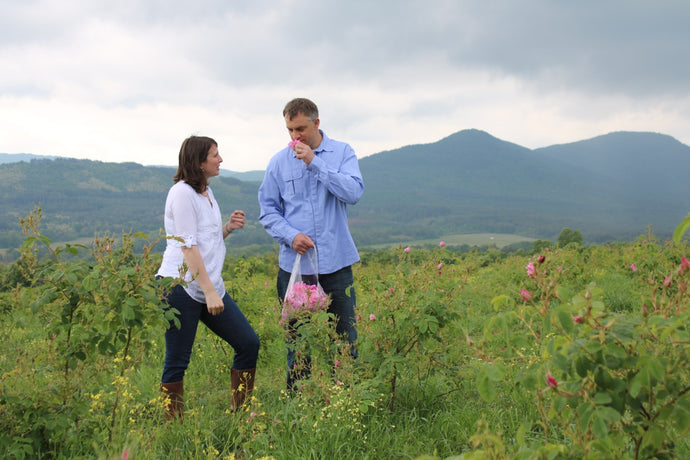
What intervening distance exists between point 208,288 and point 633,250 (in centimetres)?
795

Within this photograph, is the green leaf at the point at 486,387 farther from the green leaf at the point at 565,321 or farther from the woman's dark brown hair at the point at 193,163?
the woman's dark brown hair at the point at 193,163

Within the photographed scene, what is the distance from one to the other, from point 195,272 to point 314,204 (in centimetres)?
103

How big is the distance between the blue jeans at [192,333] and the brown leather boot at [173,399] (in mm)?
35

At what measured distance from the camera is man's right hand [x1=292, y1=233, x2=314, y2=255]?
3184 millimetres

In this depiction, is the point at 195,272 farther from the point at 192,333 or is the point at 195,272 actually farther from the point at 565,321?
the point at 565,321

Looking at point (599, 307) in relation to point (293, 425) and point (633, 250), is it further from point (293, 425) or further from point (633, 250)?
point (633, 250)

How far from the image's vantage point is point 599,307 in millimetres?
1293

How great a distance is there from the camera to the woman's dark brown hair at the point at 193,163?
2.85 metres

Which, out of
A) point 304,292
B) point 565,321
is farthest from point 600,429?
point 304,292

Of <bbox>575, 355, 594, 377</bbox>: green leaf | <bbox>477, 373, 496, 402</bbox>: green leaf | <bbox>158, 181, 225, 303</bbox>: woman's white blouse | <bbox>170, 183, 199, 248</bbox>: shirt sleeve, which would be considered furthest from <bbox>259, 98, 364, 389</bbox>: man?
<bbox>575, 355, 594, 377</bbox>: green leaf

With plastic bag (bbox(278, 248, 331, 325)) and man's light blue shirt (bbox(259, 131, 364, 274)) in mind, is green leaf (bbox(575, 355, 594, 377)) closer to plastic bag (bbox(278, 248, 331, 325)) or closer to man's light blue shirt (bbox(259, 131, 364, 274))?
plastic bag (bbox(278, 248, 331, 325))

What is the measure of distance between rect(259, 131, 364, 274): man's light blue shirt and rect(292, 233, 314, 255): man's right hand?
48 millimetres

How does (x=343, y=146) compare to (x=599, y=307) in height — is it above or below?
above

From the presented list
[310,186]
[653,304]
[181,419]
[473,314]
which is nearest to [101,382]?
[181,419]
